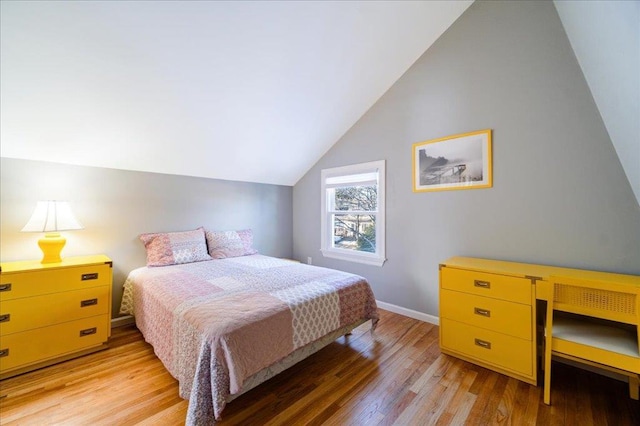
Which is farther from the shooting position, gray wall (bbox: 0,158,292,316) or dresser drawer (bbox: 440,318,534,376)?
gray wall (bbox: 0,158,292,316)

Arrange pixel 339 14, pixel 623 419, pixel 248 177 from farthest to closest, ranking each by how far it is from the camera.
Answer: pixel 248 177, pixel 339 14, pixel 623 419

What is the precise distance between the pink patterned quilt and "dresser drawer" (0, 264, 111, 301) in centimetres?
29

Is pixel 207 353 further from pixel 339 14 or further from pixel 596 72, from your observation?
pixel 596 72

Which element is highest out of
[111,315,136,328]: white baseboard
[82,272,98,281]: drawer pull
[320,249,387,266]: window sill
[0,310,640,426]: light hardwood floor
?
[82,272,98,281]: drawer pull

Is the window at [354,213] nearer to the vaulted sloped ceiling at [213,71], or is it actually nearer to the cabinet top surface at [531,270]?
the vaulted sloped ceiling at [213,71]

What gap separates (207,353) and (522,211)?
2.53 metres

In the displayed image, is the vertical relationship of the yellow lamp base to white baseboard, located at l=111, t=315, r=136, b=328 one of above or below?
above

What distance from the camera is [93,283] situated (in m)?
2.10

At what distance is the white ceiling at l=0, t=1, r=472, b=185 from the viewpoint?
1584 millimetres

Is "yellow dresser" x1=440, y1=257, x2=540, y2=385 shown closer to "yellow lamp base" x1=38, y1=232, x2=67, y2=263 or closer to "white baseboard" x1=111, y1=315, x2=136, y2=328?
"white baseboard" x1=111, y1=315, x2=136, y2=328

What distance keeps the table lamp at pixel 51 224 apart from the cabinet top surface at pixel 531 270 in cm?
317

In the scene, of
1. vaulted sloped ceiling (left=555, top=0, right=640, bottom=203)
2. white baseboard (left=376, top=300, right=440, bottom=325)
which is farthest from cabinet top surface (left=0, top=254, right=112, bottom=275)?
vaulted sloped ceiling (left=555, top=0, right=640, bottom=203)

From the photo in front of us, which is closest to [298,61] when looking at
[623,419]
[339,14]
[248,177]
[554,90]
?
[339,14]

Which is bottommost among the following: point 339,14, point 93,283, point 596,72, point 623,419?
point 623,419
